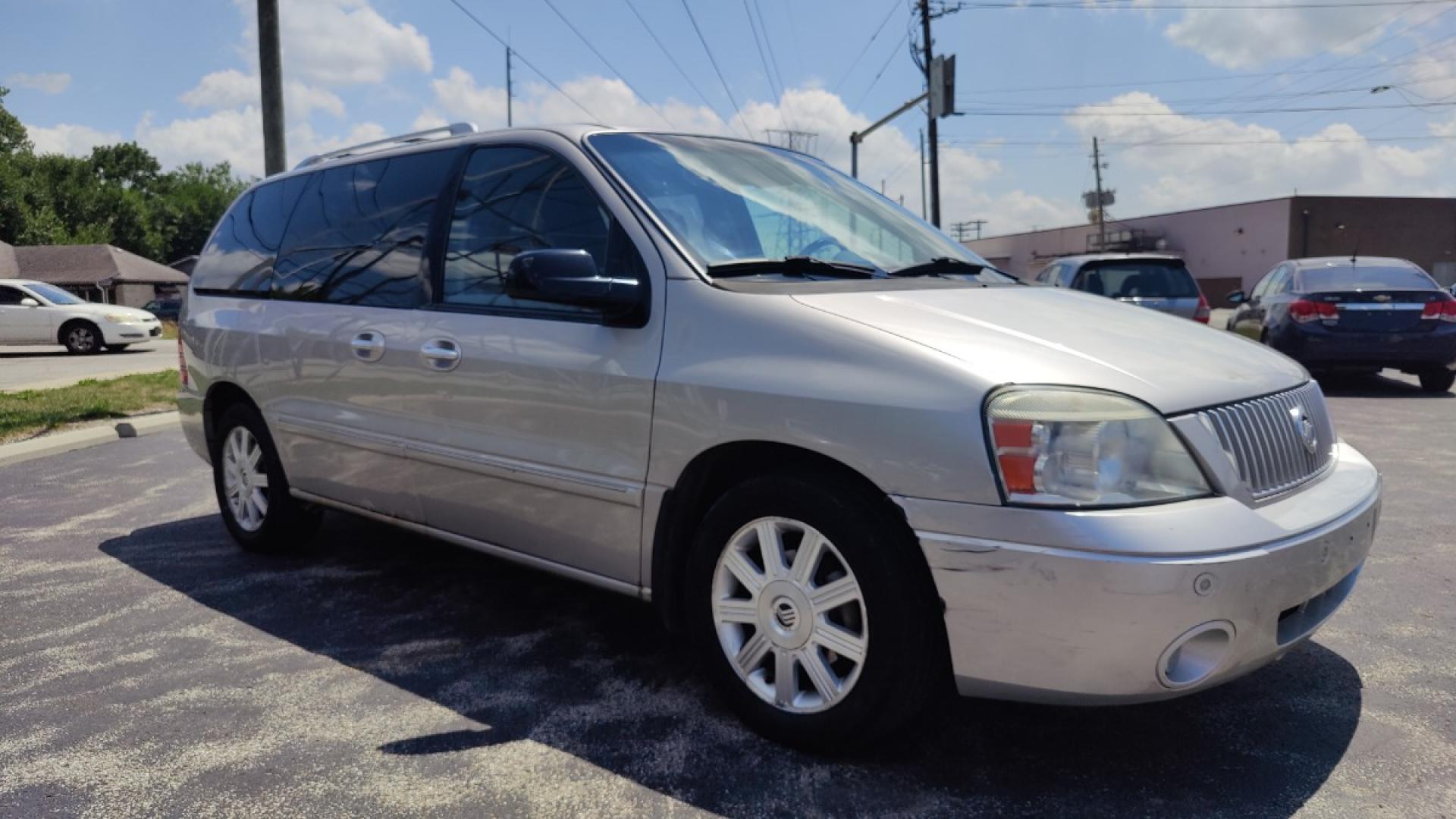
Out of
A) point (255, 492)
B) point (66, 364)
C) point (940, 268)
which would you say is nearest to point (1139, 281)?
point (940, 268)

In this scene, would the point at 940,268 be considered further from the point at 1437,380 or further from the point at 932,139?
the point at 932,139

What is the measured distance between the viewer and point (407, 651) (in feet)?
12.2

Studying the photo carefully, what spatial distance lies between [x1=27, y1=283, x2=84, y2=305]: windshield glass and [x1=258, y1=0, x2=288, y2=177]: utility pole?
1402cm

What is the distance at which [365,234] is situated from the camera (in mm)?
4262

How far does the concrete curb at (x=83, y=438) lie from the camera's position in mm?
7991

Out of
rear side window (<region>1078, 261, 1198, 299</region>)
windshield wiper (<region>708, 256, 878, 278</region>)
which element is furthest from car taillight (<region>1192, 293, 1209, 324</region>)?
windshield wiper (<region>708, 256, 878, 278</region>)

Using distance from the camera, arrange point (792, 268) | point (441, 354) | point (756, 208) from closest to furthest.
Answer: point (792, 268) → point (756, 208) → point (441, 354)

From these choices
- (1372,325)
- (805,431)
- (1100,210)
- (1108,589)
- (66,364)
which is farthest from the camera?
(1100,210)

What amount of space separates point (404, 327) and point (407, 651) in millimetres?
1167

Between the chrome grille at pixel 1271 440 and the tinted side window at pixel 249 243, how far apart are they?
13.1 ft

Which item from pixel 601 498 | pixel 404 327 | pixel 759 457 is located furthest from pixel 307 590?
pixel 759 457

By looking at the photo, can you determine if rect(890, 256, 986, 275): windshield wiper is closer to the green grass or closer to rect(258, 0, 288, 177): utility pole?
the green grass

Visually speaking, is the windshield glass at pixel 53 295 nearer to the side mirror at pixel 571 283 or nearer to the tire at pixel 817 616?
the side mirror at pixel 571 283

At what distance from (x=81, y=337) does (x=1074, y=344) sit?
81.9 ft
